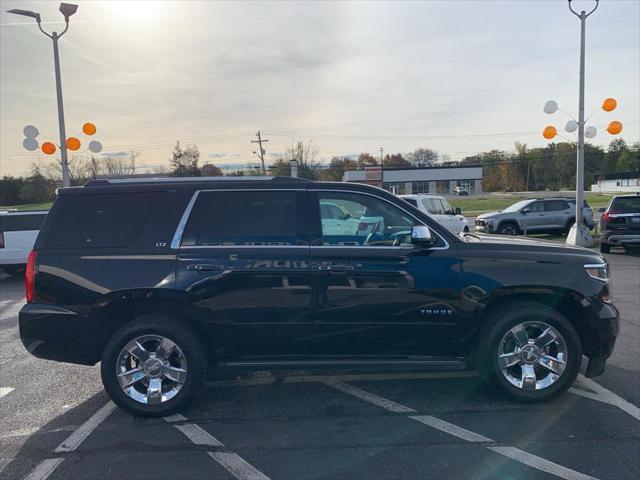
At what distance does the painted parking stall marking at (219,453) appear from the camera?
121 inches

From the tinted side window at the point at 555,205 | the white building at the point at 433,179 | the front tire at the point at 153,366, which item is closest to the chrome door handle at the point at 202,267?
the front tire at the point at 153,366

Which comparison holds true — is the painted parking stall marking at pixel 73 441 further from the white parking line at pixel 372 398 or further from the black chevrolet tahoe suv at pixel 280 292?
the white parking line at pixel 372 398

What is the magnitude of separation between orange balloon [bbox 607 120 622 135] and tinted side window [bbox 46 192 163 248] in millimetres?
14457

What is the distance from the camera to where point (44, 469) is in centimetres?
317

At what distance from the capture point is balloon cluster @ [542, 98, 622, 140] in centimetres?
1338

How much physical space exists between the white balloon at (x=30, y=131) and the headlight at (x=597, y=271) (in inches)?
→ 665

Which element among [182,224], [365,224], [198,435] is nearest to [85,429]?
[198,435]

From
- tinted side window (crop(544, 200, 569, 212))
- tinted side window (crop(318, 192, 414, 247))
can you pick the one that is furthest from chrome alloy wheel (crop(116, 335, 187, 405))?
tinted side window (crop(544, 200, 569, 212))

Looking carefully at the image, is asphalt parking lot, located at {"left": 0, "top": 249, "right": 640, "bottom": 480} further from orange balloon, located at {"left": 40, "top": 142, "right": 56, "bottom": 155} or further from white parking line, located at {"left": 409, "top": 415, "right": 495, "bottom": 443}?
orange balloon, located at {"left": 40, "top": 142, "right": 56, "bottom": 155}

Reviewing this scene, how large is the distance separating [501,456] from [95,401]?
11.5ft

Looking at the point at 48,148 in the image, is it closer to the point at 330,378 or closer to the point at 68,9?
the point at 68,9

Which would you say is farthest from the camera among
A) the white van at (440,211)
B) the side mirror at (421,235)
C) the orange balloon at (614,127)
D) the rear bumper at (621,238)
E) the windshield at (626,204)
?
the white van at (440,211)

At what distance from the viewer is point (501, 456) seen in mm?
3252

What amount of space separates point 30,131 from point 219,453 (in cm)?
1587
